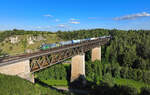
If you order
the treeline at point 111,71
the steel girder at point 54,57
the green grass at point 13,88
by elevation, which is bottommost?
the treeline at point 111,71

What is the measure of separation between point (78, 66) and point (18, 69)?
17523 mm

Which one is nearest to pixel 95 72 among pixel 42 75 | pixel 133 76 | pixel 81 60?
pixel 81 60

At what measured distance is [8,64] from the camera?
15.2 meters

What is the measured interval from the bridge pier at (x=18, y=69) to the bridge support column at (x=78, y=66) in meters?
15.1

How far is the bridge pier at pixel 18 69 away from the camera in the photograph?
49.2 ft

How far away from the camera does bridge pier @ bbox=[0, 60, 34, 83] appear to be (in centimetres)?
1500

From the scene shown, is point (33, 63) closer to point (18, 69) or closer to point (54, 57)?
point (18, 69)

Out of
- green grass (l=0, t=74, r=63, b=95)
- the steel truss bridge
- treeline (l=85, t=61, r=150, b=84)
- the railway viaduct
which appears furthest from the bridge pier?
treeline (l=85, t=61, r=150, b=84)

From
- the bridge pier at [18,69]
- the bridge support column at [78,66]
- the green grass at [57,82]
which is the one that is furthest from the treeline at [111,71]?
the bridge pier at [18,69]

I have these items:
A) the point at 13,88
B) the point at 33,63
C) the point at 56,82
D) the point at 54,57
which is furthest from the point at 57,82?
the point at 13,88

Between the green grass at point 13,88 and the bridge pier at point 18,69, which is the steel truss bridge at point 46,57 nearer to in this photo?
the bridge pier at point 18,69

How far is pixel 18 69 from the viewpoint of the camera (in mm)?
16203

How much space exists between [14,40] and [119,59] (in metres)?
98.3

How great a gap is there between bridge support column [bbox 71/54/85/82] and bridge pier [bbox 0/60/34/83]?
49.5 feet
